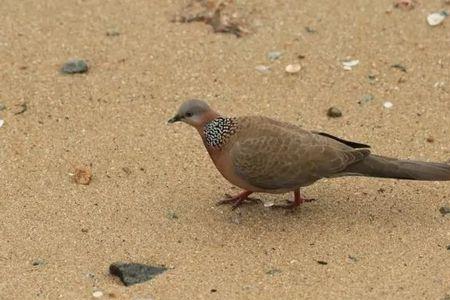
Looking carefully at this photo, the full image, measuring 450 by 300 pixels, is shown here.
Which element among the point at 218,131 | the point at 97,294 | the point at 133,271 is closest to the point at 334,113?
the point at 218,131

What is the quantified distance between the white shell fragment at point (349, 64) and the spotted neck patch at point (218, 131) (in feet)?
6.26

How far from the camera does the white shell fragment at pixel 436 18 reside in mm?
7992

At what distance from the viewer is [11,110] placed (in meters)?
7.14

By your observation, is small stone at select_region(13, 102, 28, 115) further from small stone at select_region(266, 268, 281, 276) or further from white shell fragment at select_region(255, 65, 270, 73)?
small stone at select_region(266, 268, 281, 276)

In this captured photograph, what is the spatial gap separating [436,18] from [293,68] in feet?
4.67

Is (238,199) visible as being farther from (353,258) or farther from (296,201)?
(353,258)

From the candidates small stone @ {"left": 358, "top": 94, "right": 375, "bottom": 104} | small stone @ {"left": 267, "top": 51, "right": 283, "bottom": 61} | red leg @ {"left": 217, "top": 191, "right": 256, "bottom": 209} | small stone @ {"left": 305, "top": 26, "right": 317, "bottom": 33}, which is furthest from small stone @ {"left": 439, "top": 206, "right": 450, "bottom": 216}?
small stone @ {"left": 305, "top": 26, "right": 317, "bottom": 33}

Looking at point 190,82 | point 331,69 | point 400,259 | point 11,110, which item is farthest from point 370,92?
point 11,110

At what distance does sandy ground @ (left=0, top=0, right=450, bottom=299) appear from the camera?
18.1 feet

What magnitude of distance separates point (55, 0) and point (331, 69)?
2.65 metres

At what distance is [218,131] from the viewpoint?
19.8ft

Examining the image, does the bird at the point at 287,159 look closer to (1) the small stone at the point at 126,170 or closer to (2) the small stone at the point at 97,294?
(1) the small stone at the point at 126,170

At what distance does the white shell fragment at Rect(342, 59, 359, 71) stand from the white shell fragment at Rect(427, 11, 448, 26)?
82 centimetres

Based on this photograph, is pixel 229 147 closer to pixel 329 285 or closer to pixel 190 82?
pixel 329 285
